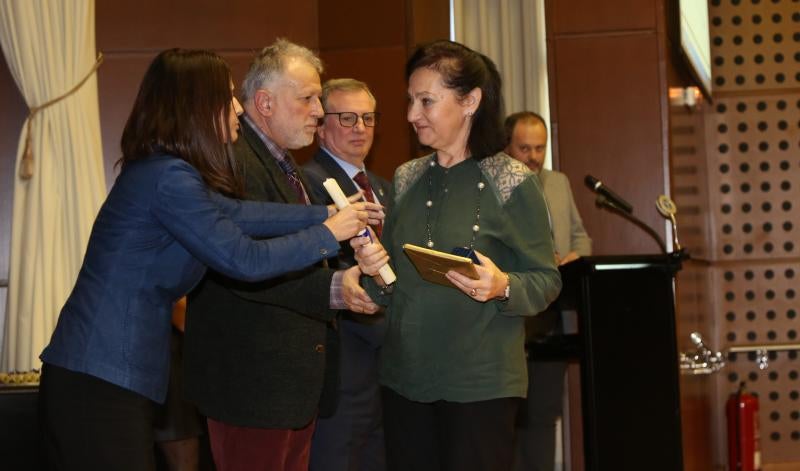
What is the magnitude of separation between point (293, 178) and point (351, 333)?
0.77 metres

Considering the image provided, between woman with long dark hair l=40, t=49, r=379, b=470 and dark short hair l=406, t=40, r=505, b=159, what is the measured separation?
627 millimetres

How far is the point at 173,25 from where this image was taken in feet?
18.9

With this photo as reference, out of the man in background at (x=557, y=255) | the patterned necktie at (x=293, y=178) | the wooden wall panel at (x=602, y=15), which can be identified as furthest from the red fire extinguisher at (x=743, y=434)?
the patterned necktie at (x=293, y=178)

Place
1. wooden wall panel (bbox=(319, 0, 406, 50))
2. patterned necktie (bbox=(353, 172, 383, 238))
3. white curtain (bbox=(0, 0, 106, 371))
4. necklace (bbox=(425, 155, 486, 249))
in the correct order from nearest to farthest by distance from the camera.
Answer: necklace (bbox=(425, 155, 486, 249)) → patterned necktie (bbox=(353, 172, 383, 238)) → white curtain (bbox=(0, 0, 106, 371)) → wooden wall panel (bbox=(319, 0, 406, 50))

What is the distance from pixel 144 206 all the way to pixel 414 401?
88cm

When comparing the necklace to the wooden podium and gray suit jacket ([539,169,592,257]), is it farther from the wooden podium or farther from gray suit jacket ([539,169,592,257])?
gray suit jacket ([539,169,592,257])

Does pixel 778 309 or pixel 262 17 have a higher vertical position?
pixel 262 17

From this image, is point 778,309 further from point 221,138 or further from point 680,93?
point 221,138

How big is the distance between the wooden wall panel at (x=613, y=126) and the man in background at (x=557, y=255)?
1.34ft

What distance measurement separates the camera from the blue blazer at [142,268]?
7.97 ft

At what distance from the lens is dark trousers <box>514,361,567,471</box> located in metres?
5.23

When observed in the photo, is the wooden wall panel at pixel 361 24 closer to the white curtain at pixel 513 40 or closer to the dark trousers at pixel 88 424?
the white curtain at pixel 513 40

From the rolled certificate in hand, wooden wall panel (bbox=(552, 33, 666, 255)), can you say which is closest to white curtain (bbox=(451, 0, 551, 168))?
wooden wall panel (bbox=(552, 33, 666, 255))

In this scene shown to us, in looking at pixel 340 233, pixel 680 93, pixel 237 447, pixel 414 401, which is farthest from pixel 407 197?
pixel 680 93
